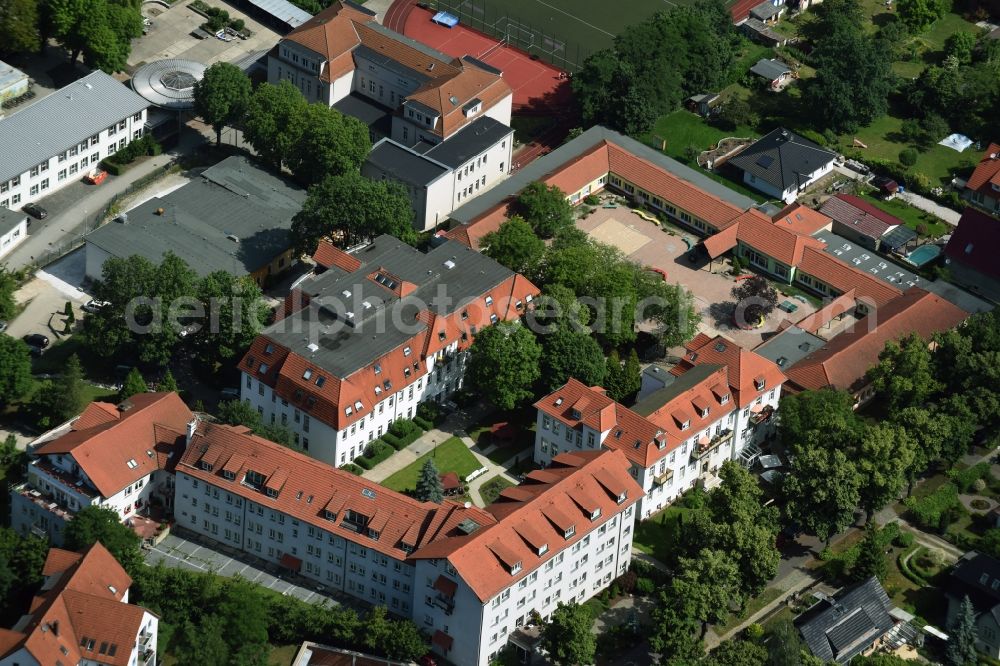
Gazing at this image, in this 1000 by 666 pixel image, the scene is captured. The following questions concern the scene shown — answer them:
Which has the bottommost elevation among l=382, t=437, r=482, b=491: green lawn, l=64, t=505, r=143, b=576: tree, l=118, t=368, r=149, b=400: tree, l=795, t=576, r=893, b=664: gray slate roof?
l=382, t=437, r=482, b=491: green lawn

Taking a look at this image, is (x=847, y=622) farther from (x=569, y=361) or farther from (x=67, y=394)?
(x=67, y=394)

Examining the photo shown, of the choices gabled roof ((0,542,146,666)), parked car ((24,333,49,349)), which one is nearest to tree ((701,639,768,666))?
gabled roof ((0,542,146,666))

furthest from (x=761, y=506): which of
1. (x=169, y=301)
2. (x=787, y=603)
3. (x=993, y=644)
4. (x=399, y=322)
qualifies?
(x=169, y=301)

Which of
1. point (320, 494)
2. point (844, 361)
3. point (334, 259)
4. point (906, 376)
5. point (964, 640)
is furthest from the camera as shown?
point (334, 259)

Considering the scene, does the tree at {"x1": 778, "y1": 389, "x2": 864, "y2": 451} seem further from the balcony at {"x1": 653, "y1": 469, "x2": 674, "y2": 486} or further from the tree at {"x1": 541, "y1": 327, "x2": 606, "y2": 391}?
the tree at {"x1": 541, "y1": 327, "x2": 606, "y2": 391}

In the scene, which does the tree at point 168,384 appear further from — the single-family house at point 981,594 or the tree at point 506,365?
the single-family house at point 981,594

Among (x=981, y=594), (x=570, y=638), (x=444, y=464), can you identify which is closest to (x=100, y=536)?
(x=444, y=464)
